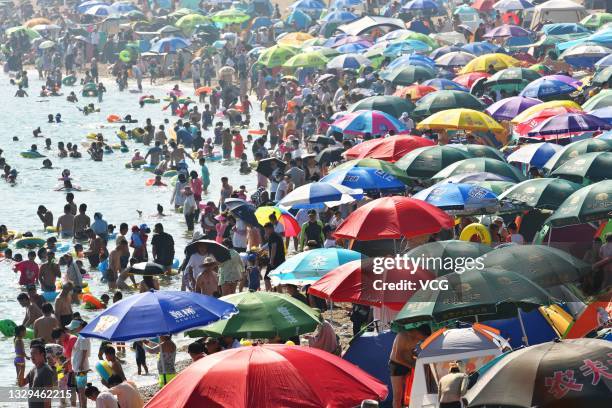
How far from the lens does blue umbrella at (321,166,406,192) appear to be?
761 inches

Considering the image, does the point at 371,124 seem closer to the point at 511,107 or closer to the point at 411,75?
the point at 511,107

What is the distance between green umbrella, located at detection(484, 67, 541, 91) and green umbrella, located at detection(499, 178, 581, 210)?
12184 millimetres

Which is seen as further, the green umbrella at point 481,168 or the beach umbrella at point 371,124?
the beach umbrella at point 371,124

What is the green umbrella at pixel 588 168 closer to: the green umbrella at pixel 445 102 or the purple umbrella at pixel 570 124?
the purple umbrella at pixel 570 124

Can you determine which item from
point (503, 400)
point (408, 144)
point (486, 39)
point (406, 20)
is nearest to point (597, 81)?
point (408, 144)

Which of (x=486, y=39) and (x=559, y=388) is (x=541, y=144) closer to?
(x=559, y=388)

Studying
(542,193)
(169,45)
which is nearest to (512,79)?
(542,193)

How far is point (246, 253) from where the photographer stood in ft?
64.7

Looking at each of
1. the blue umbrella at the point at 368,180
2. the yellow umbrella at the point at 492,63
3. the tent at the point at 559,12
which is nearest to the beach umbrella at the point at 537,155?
the blue umbrella at the point at 368,180

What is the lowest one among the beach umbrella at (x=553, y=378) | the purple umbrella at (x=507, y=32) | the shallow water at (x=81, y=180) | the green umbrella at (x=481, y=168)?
the shallow water at (x=81, y=180)

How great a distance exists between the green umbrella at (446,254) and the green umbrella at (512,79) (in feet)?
49.9

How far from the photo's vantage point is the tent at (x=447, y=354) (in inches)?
429

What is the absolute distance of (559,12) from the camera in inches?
1695

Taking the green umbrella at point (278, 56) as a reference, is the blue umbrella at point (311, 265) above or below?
above
